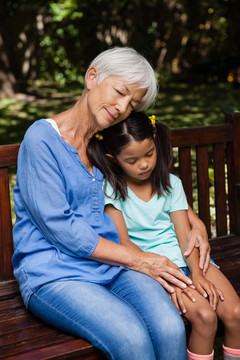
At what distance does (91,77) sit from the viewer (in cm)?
289

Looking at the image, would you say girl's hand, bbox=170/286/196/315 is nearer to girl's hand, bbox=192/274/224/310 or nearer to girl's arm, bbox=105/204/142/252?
girl's hand, bbox=192/274/224/310

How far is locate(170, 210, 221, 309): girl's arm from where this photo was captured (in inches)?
108

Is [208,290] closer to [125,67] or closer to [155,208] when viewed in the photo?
[155,208]

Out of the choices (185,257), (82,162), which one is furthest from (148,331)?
(82,162)

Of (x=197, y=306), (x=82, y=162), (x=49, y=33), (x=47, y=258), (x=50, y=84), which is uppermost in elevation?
(x=82, y=162)

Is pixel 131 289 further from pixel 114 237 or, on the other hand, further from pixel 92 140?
pixel 92 140

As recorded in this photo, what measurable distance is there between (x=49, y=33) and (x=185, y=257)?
12.1 meters

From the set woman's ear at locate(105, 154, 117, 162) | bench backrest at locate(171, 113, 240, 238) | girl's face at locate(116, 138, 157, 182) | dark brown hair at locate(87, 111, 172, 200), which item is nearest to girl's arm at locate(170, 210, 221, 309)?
dark brown hair at locate(87, 111, 172, 200)

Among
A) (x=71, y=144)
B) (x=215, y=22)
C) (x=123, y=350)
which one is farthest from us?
(x=215, y=22)

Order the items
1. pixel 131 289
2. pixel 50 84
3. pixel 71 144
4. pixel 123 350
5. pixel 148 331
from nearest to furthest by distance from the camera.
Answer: pixel 123 350 < pixel 148 331 < pixel 131 289 < pixel 71 144 < pixel 50 84

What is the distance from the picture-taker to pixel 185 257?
299 centimetres

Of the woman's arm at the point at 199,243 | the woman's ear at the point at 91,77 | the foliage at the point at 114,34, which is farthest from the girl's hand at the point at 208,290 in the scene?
the foliage at the point at 114,34

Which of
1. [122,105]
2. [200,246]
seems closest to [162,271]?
[200,246]

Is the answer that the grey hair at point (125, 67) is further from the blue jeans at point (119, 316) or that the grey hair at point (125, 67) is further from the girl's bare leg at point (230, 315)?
the girl's bare leg at point (230, 315)
